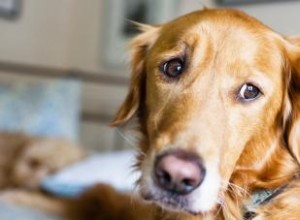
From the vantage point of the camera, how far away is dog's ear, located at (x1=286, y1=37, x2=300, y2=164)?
1267mm

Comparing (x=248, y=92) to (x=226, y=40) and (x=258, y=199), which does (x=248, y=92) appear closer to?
(x=226, y=40)

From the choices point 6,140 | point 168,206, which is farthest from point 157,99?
point 6,140

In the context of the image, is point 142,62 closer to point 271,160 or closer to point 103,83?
point 271,160

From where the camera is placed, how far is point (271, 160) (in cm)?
128

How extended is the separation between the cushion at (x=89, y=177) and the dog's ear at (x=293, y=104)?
1096mm

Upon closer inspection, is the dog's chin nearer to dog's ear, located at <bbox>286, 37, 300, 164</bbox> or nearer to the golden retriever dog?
dog's ear, located at <bbox>286, 37, 300, 164</bbox>

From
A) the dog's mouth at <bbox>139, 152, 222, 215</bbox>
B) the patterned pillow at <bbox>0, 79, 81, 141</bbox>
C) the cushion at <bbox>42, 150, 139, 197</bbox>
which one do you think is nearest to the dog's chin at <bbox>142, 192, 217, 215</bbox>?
the dog's mouth at <bbox>139, 152, 222, 215</bbox>

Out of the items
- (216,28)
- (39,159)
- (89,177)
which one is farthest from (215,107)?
(39,159)

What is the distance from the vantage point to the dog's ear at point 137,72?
1.45 m

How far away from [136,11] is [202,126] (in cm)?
232

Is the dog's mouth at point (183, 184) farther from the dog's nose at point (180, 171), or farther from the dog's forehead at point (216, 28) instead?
the dog's forehead at point (216, 28)

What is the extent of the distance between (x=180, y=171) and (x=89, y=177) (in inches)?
54.9

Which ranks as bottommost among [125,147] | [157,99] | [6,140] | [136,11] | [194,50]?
[125,147]

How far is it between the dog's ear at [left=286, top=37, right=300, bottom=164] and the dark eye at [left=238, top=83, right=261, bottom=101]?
112 millimetres
